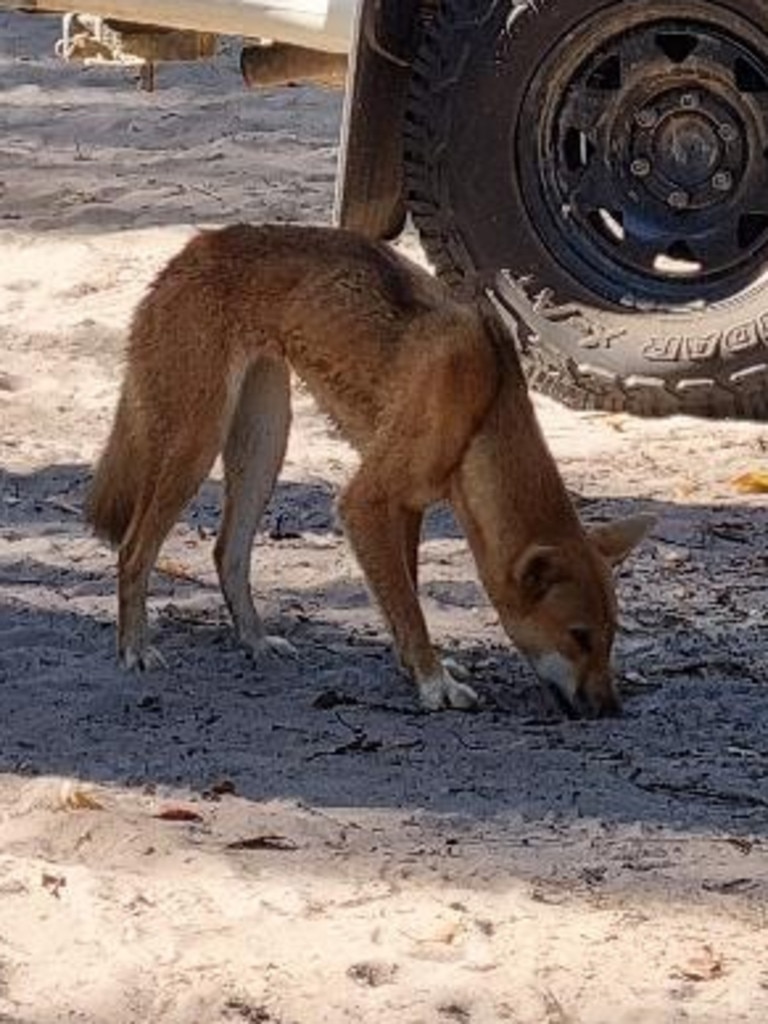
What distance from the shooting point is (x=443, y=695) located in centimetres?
694

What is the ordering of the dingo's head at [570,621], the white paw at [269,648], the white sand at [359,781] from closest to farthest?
the white sand at [359,781]
the dingo's head at [570,621]
the white paw at [269,648]

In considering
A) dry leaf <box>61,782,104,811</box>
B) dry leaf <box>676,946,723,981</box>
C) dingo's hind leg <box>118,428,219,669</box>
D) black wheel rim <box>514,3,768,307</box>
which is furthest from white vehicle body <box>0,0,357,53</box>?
dry leaf <box>676,946,723,981</box>

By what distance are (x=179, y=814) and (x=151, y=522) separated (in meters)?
1.43

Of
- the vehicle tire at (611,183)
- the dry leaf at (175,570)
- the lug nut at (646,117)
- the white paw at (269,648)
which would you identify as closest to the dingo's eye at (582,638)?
the white paw at (269,648)

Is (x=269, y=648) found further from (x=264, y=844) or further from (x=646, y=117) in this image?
(x=646, y=117)

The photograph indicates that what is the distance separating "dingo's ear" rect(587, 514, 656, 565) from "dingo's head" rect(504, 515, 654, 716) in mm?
29

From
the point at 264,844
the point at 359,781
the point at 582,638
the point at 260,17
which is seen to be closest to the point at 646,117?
the point at 260,17

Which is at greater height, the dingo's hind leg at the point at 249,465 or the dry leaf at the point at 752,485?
the dingo's hind leg at the point at 249,465

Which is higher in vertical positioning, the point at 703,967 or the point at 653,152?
the point at 653,152

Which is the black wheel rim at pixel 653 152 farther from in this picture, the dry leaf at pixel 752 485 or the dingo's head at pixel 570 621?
the dingo's head at pixel 570 621

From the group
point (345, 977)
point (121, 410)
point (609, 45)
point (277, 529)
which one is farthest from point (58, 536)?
point (345, 977)

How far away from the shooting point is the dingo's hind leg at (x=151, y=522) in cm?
720

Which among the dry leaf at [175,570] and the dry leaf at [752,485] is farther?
the dry leaf at [752,485]

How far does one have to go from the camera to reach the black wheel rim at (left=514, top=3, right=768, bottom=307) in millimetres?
9312
